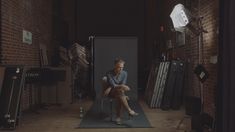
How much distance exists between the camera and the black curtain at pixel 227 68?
12.7 feet

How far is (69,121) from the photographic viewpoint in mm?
7234

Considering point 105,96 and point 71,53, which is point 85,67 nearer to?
point 71,53

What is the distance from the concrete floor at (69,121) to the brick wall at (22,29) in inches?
29.0

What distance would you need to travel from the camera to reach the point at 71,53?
480 inches

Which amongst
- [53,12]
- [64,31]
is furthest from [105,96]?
[64,31]

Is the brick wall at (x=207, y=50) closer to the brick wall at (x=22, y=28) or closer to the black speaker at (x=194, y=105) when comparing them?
the black speaker at (x=194, y=105)

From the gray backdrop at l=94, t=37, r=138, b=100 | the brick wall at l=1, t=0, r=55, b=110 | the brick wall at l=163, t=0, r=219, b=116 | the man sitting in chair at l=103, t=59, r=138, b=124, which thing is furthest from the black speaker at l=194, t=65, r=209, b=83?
the gray backdrop at l=94, t=37, r=138, b=100

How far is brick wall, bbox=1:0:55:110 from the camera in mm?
7328

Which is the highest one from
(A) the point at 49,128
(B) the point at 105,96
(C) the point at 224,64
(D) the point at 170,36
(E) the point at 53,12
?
(E) the point at 53,12

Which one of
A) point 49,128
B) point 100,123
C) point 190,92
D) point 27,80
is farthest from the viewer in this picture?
point 190,92

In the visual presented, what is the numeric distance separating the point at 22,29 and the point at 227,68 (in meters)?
5.58

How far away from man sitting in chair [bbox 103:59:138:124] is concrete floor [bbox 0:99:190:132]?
60 centimetres

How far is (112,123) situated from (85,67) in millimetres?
5684

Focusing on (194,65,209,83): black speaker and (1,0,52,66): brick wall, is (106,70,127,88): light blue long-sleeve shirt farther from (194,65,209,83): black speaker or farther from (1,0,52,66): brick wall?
(1,0,52,66): brick wall
